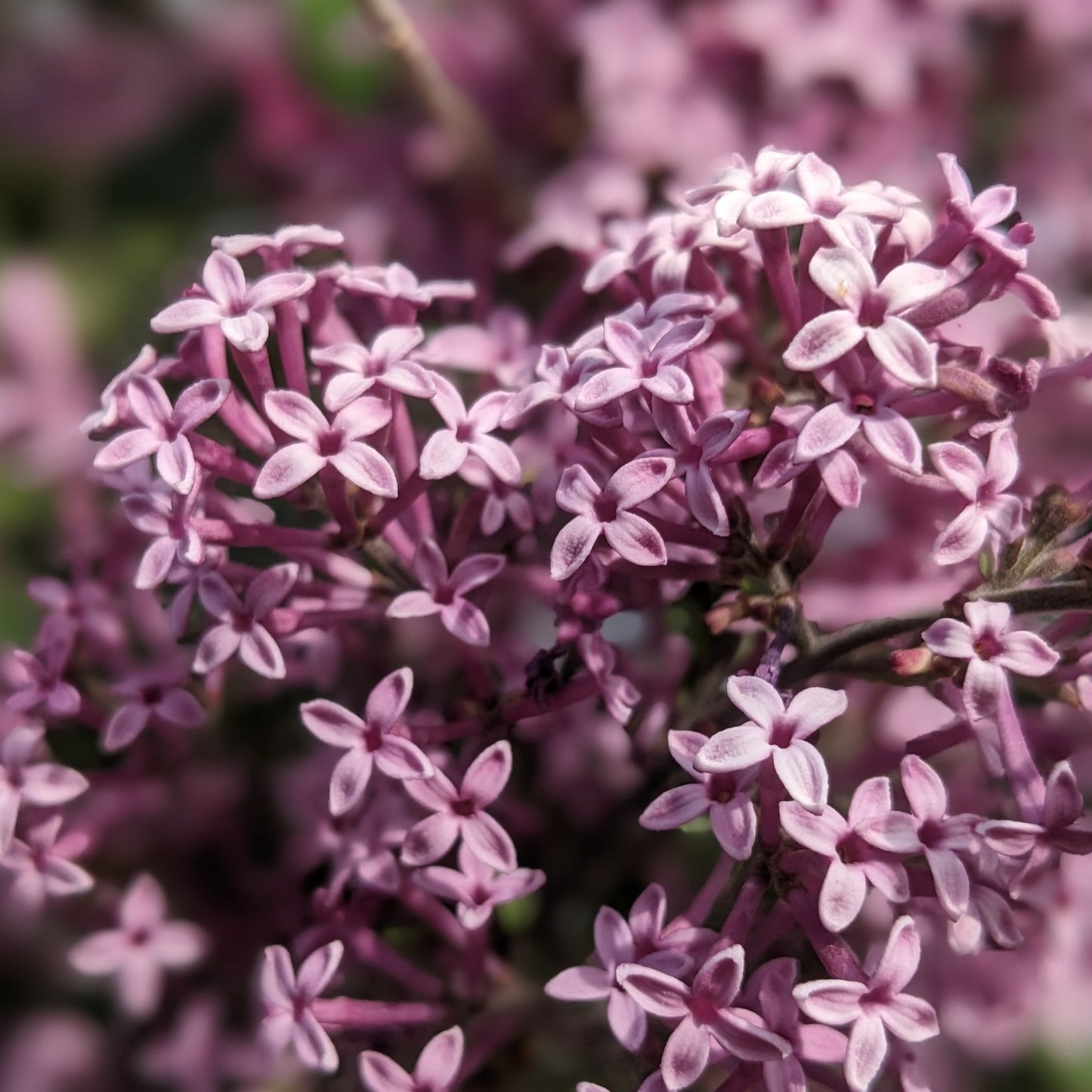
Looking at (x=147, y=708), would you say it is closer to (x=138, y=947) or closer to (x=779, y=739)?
(x=138, y=947)

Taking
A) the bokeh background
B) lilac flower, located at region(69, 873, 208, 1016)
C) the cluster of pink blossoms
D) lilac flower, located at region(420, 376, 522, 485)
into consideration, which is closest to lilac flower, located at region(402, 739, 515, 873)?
the cluster of pink blossoms

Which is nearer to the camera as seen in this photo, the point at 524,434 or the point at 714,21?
the point at 524,434

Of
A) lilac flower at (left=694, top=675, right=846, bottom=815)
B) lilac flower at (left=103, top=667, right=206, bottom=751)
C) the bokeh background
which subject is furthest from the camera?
the bokeh background

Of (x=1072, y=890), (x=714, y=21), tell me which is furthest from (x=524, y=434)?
(x=714, y=21)

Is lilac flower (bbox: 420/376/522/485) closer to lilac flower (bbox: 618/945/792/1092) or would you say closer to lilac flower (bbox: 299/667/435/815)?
lilac flower (bbox: 299/667/435/815)

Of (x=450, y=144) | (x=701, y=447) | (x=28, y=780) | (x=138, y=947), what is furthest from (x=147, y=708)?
(x=450, y=144)

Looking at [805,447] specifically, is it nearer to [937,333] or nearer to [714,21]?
[937,333]

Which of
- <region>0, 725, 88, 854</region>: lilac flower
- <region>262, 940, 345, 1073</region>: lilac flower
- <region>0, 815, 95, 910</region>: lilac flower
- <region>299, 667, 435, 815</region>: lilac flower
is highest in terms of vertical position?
<region>299, 667, 435, 815</region>: lilac flower
